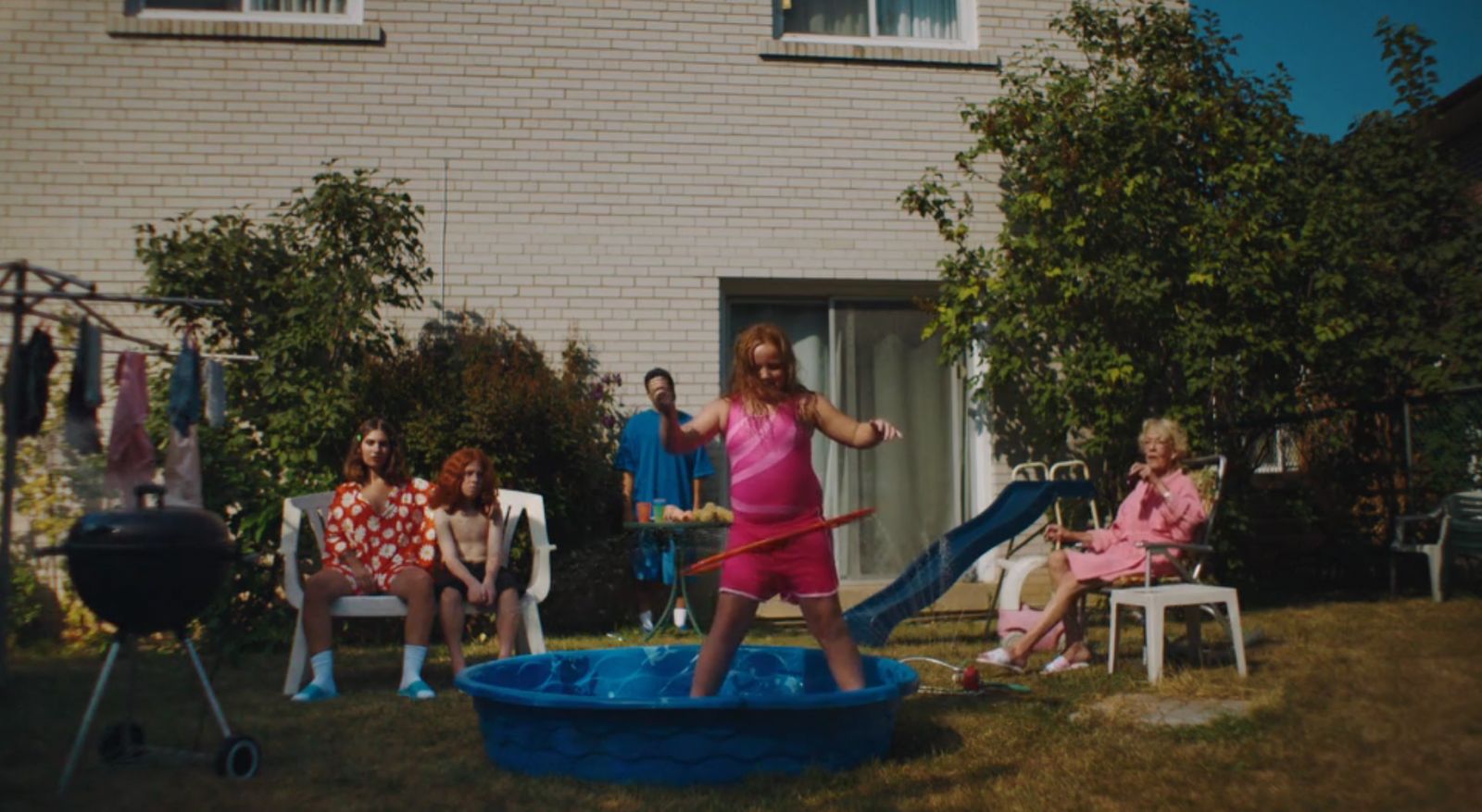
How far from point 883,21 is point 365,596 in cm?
588

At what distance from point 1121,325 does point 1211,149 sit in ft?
4.29

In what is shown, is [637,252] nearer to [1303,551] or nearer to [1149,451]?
[1149,451]

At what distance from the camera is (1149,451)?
6.70 meters

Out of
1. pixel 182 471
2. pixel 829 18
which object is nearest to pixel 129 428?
pixel 182 471

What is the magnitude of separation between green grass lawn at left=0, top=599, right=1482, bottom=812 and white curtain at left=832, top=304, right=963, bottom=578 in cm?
301

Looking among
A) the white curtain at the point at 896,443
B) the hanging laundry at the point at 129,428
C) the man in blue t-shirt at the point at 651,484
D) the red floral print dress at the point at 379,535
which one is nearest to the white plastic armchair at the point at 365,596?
the red floral print dress at the point at 379,535

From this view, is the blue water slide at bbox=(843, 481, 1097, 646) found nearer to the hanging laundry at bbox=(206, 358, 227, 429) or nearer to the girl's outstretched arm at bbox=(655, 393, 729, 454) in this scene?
the girl's outstretched arm at bbox=(655, 393, 729, 454)

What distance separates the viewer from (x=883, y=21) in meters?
9.87

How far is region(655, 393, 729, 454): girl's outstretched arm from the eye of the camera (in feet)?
15.2

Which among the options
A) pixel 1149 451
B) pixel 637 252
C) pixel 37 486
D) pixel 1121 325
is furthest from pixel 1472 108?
pixel 37 486

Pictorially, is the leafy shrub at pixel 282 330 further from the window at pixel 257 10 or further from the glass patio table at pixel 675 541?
the glass patio table at pixel 675 541

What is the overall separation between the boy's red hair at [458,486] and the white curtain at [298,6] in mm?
4069

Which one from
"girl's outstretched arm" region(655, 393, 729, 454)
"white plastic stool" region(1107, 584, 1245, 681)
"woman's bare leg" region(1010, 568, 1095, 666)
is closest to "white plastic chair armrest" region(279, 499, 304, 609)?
"girl's outstretched arm" region(655, 393, 729, 454)

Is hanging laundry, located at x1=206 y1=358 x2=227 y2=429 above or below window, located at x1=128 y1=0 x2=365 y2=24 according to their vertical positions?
below
